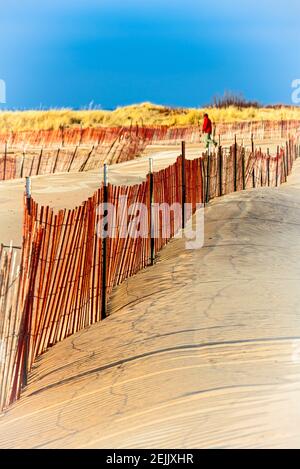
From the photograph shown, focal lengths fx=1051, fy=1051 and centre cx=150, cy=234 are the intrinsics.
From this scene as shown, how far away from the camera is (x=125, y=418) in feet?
16.6

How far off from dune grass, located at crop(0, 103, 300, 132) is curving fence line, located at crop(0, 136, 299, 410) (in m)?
34.6

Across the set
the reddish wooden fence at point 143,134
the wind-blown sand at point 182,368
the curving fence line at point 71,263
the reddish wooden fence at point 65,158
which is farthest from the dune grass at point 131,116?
the wind-blown sand at point 182,368

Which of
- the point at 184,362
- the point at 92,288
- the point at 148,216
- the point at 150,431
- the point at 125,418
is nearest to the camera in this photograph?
the point at 150,431

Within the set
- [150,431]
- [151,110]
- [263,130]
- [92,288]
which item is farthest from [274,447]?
[151,110]

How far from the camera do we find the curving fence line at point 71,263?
6605 mm

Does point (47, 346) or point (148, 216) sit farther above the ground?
point (148, 216)

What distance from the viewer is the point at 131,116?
54344mm

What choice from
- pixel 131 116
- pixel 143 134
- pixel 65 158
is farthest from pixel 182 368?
pixel 131 116

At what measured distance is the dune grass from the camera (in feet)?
156

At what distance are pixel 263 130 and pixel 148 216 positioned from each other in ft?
108

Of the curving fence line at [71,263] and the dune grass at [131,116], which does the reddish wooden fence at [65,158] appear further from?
the curving fence line at [71,263]

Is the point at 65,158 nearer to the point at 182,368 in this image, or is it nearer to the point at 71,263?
the point at 71,263

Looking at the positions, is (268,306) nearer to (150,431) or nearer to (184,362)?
(184,362)

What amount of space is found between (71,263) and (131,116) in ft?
155
